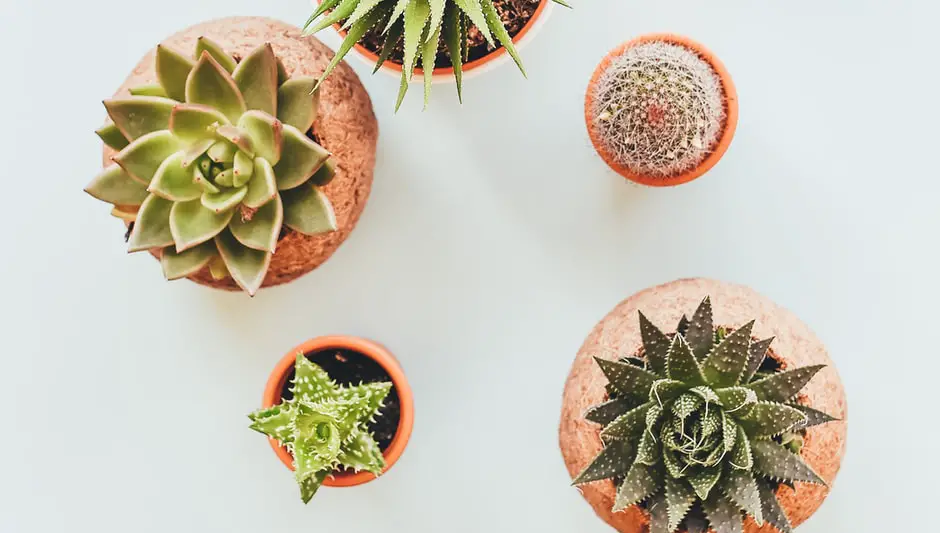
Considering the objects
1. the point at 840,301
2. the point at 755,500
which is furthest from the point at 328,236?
the point at 840,301

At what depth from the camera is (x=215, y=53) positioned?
99 centimetres

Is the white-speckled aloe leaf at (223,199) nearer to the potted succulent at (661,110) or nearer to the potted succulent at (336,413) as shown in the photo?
the potted succulent at (336,413)

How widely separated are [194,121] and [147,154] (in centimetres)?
7

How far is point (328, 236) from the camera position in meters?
1.12

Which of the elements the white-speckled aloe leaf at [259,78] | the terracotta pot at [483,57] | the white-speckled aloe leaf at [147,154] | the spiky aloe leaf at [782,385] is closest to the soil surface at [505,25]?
the terracotta pot at [483,57]

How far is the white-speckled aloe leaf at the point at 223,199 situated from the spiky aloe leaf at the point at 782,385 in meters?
0.62

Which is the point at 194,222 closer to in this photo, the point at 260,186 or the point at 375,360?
the point at 260,186

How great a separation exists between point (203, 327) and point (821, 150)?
107cm

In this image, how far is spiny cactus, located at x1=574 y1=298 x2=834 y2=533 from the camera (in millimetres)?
910

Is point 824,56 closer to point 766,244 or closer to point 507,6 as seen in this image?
point 766,244

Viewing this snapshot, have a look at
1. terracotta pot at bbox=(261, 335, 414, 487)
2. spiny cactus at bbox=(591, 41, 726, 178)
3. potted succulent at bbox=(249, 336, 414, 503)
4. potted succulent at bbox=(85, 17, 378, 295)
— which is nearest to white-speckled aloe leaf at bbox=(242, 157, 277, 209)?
potted succulent at bbox=(85, 17, 378, 295)

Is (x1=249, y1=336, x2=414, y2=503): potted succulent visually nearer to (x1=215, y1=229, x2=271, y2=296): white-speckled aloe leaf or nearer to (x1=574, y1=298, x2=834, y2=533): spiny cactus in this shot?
(x1=215, y1=229, x2=271, y2=296): white-speckled aloe leaf

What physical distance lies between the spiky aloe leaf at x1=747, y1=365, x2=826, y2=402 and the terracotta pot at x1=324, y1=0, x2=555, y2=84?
0.58 metres

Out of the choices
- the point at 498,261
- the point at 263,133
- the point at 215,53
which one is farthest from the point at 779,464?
the point at 215,53
